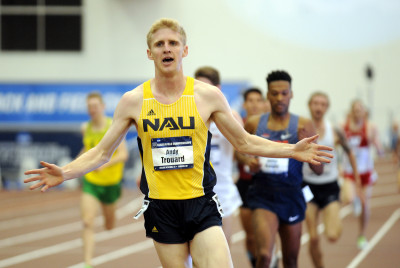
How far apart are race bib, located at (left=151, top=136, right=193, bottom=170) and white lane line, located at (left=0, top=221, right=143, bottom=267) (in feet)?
20.7

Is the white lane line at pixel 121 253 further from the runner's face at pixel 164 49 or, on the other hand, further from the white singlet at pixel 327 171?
the runner's face at pixel 164 49

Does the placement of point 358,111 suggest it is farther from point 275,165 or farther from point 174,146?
point 174,146

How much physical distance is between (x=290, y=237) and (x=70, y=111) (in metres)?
18.4

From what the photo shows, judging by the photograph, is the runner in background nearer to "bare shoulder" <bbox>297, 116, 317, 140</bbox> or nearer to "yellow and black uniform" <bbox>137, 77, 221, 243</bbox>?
"bare shoulder" <bbox>297, 116, 317, 140</bbox>

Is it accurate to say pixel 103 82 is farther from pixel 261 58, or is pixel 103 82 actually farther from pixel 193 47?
pixel 261 58

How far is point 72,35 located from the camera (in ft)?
90.1

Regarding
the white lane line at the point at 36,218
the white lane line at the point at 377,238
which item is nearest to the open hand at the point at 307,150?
the white lane line at the point at 377,238

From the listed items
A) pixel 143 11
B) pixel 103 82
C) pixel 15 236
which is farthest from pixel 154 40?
pixel 143 11

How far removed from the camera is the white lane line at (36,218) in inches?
618

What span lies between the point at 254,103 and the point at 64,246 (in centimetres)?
481

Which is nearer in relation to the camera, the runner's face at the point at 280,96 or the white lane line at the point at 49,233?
the runner's face at the point at 280,96

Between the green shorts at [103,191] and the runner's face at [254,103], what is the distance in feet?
7.17

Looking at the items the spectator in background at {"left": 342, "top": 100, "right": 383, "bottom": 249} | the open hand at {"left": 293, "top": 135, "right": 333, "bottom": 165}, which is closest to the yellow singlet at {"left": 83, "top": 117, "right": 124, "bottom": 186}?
the spectator in background at {"left": 342, "top": 100, "right": 383, "bottom": 249}

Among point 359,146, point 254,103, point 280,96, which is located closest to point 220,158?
point 280,96
